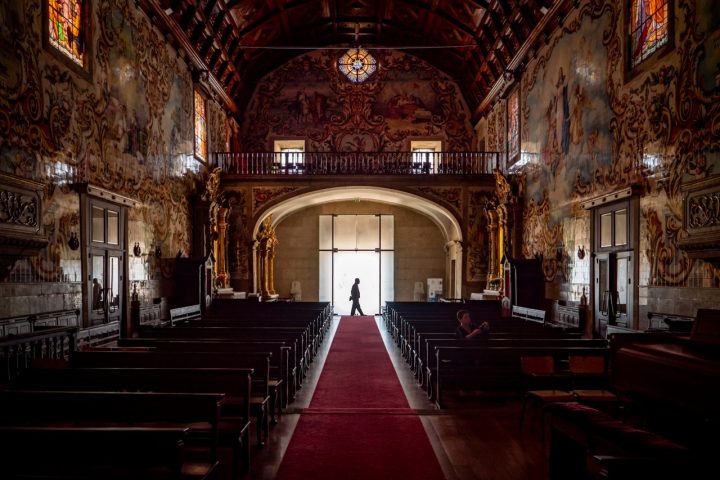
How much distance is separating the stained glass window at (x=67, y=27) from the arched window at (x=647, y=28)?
9770mm

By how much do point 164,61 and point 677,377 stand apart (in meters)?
14.5

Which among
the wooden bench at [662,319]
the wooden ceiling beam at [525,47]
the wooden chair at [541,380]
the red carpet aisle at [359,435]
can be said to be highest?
the wooden ceiling beam at [525,47]

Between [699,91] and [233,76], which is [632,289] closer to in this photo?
[699,91]

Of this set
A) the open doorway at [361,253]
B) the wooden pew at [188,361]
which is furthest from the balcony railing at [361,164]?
the wooden pew at [188,361]

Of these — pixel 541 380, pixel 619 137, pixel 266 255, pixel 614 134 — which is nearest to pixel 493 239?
pixel 614 134

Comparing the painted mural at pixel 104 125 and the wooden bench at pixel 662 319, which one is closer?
the wooden bench at pixel 662 319

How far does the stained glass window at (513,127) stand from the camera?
17766 millimetres

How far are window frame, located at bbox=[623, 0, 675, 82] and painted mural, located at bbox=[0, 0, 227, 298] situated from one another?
966 cm

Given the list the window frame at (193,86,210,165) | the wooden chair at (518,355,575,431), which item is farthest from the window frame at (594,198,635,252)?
the window frame at (193,86,210,165)

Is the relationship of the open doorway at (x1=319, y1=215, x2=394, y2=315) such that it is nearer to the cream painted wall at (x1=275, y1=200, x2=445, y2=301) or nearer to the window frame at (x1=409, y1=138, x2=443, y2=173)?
the cream painted wall at (x1=275, y1=200, x2=445, y2=301)

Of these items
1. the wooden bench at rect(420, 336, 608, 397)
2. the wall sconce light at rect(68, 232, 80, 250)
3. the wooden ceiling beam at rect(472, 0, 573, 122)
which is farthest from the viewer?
the wooden ceiling beam at rect(472, 0, 573, 122)

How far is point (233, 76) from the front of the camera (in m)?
21.3

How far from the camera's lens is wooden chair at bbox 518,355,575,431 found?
21.2 ft

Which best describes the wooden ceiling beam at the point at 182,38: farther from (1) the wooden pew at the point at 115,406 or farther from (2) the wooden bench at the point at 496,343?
(1) the wooden pew at the point at 115,406
